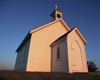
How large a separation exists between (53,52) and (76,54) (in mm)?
3510

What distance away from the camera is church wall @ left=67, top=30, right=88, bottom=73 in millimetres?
8844

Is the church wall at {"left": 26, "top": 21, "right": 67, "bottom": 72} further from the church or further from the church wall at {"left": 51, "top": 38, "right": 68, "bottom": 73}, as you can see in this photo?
the church wall at {"left": 51, "top": 38, "right": 68, "bottom": 73}

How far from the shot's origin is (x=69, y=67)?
8227 millimetres

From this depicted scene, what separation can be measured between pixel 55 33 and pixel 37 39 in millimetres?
3845

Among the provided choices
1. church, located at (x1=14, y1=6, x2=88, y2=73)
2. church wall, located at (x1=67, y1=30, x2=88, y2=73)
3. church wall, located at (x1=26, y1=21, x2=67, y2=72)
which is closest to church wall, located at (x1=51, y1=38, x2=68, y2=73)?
church, located at (x1=14, y1=6, x2=88, y2=73)

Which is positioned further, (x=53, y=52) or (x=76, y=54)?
(x=53, y=52)

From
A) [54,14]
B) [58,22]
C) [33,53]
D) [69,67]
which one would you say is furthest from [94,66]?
[54,14]

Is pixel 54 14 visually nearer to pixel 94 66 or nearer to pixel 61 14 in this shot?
pixel 61 14

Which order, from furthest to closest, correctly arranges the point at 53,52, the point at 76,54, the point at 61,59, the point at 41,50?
the point at 53,52 < the point at 41,50 < the point at 76,54 < the point at 61,59

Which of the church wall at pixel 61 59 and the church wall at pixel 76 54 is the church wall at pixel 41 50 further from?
the church wall at pixel 76 54

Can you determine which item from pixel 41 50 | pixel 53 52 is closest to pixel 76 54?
pixel 53 52

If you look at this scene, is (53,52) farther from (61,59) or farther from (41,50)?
(61,59)

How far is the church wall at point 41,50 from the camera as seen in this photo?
1030cm

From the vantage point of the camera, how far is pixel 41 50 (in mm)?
11367
